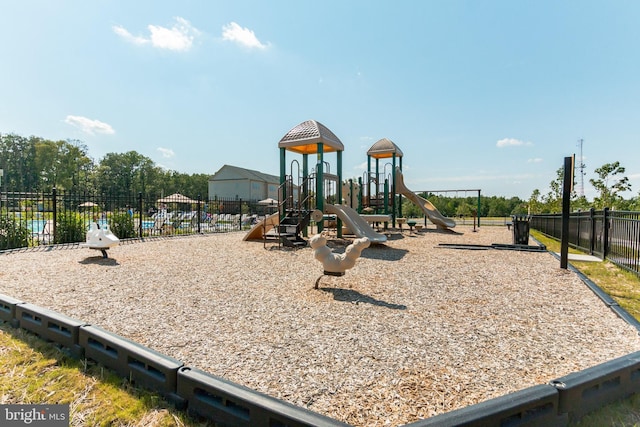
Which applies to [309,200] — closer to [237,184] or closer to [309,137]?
[309,137]

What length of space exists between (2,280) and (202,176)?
7384cm

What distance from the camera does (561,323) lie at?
3330 mm

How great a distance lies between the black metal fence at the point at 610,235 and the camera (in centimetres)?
604

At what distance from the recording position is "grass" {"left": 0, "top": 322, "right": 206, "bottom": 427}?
191cm

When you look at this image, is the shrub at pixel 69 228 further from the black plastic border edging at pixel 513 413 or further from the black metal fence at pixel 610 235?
the black metal fence at pixel 610 235

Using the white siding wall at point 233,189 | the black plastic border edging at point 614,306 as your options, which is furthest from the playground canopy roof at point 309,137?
the white siding wall at point 233,189

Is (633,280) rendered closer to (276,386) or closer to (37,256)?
(276,386)

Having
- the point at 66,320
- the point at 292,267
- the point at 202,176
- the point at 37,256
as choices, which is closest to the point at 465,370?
the point at 66,320

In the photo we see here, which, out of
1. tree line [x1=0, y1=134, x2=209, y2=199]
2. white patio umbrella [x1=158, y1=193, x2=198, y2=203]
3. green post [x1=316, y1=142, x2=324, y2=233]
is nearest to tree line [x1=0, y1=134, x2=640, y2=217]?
tree line [x1=0, y1=134, x2=209, y2=199]

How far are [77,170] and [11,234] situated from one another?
6936cm

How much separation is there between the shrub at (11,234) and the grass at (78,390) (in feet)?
28.3

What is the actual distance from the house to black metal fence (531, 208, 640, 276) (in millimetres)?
39397

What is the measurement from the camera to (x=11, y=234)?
9125 millimetres

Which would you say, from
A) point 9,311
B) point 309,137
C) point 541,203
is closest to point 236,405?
point 9,311
